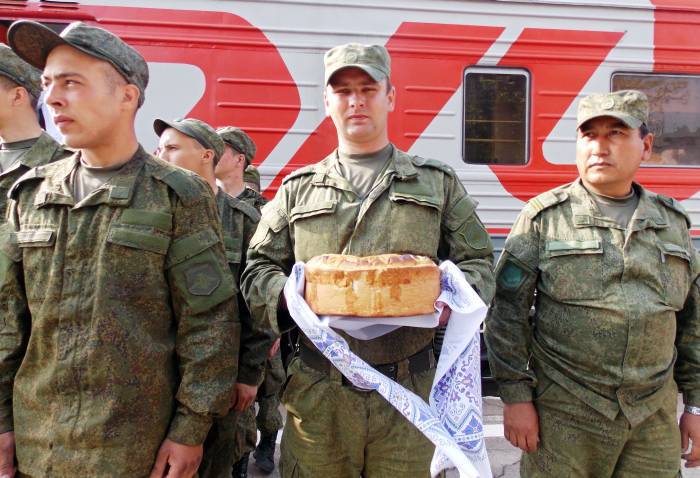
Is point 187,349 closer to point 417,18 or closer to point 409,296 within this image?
point 409,296

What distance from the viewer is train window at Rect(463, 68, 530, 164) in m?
4.28

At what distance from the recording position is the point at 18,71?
237 cm

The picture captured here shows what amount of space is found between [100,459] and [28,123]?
5.46 ft

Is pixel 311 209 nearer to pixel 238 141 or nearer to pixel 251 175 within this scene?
pixel 238 141

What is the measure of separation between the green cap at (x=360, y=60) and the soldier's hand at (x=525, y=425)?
4.09 feet

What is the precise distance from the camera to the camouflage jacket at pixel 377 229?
1791mm

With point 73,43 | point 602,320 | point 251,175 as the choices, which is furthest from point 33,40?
point 251,175

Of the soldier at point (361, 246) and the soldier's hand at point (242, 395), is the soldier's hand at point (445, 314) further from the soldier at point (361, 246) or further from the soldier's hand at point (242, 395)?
the soldier's hand at point (242, 395)

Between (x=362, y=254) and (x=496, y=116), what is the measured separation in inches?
115

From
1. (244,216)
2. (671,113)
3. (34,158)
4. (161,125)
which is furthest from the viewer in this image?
(671,113)

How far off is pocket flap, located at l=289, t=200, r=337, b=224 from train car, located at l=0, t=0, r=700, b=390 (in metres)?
2.29

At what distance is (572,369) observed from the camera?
1938 mm

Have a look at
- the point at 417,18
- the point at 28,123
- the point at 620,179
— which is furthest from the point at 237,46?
the point at 620,179

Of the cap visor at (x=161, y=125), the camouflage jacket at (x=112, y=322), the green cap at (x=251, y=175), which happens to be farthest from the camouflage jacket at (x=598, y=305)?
the green cap at (x=251, y=175)
